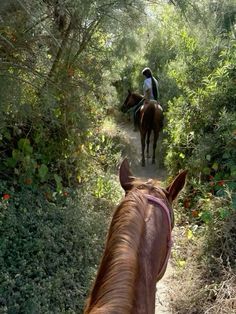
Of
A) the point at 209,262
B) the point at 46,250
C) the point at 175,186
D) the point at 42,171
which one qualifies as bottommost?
the point at 209,262

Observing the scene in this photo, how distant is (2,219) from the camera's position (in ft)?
12.8

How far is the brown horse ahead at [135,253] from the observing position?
1.43 m

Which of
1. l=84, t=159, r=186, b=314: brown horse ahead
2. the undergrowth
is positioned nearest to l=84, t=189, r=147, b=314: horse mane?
l=84, t=159, r=186, b=314: brown horse ahead

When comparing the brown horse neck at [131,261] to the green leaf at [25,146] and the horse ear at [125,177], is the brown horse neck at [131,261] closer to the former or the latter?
the horse ear at [125,177]

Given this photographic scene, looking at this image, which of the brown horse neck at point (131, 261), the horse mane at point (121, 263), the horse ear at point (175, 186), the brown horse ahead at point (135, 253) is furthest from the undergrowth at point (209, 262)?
the horse mane at point (121, 263)

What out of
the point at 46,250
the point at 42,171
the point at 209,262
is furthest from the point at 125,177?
the point at 42,171

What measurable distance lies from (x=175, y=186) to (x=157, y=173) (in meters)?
6.14

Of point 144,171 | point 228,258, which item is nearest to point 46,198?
point 228,258

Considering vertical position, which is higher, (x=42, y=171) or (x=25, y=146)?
(x=25, y=146)

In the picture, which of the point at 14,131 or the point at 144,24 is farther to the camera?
the point at 144,24

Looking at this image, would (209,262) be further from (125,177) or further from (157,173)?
(157,173)

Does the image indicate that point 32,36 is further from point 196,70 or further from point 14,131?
point 196,70

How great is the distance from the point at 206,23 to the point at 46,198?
110 inches

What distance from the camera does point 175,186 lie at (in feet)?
7.65
